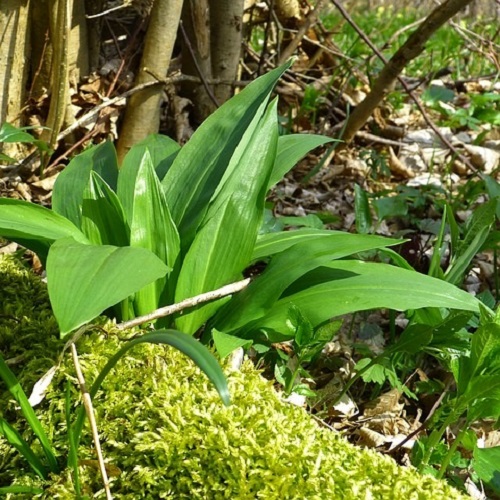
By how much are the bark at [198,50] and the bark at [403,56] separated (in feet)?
2.06

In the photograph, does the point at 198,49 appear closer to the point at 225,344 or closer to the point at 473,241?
the point at 473,241

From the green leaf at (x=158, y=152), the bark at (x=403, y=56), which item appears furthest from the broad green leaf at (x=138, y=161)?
the bark at (x=403, y=56)

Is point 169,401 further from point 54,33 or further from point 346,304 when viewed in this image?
point 54,33

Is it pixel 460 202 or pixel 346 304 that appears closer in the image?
pixel 346 304

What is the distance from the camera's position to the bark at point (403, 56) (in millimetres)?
2625

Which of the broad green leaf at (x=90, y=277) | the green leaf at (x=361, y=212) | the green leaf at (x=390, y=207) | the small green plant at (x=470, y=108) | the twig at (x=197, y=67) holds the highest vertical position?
the twig at (x=197, y=67)

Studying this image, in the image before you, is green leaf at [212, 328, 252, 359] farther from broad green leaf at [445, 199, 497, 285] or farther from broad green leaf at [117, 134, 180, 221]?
broad green leaf at [445, 199, 497, 285]

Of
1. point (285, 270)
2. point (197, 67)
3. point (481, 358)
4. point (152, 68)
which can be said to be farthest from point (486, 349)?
point (197, 67)

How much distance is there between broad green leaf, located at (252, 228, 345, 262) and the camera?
1.77 meters

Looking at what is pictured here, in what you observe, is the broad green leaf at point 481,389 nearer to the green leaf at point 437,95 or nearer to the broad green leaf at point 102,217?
the broad green leaf at point 102,217

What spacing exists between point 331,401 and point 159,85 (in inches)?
64.4

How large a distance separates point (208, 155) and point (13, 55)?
142 cm

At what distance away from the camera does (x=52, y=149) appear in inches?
110

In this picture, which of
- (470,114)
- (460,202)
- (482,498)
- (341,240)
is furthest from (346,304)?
(470,114)
